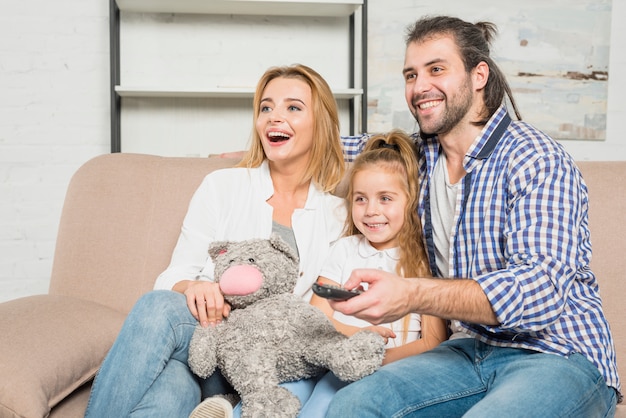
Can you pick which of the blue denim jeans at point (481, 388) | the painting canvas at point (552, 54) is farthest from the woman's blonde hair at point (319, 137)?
the painting canvas at point (552, 54)

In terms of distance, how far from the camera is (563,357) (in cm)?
Answer: 126

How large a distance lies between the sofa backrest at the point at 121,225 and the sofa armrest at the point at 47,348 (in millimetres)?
153

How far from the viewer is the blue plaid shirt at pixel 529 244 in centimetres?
119

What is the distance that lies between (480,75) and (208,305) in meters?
0.87

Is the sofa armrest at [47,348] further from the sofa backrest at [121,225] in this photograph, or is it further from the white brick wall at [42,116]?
the white brick wall at [42,116]

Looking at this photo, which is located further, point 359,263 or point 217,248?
point 359,263

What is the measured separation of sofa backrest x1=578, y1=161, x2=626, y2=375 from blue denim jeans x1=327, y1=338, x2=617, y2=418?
0.37 m

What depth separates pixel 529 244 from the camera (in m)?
1.22

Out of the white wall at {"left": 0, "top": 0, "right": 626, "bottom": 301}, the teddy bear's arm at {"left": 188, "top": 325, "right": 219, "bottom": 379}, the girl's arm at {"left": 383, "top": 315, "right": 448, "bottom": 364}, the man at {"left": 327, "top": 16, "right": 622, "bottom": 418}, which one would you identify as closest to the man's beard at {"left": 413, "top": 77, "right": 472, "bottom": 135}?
the man at {"left": 327, "top": 16, "right": 622, "bottom": 418}

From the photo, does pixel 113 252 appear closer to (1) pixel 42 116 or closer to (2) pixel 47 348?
(2) pixel 47 348

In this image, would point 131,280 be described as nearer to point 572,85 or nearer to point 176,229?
point 176,229

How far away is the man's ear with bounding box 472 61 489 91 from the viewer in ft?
5.06

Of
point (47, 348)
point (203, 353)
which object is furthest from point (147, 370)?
point (47, 348)

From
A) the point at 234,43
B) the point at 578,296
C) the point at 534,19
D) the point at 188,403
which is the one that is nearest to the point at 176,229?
the point at 188,403
